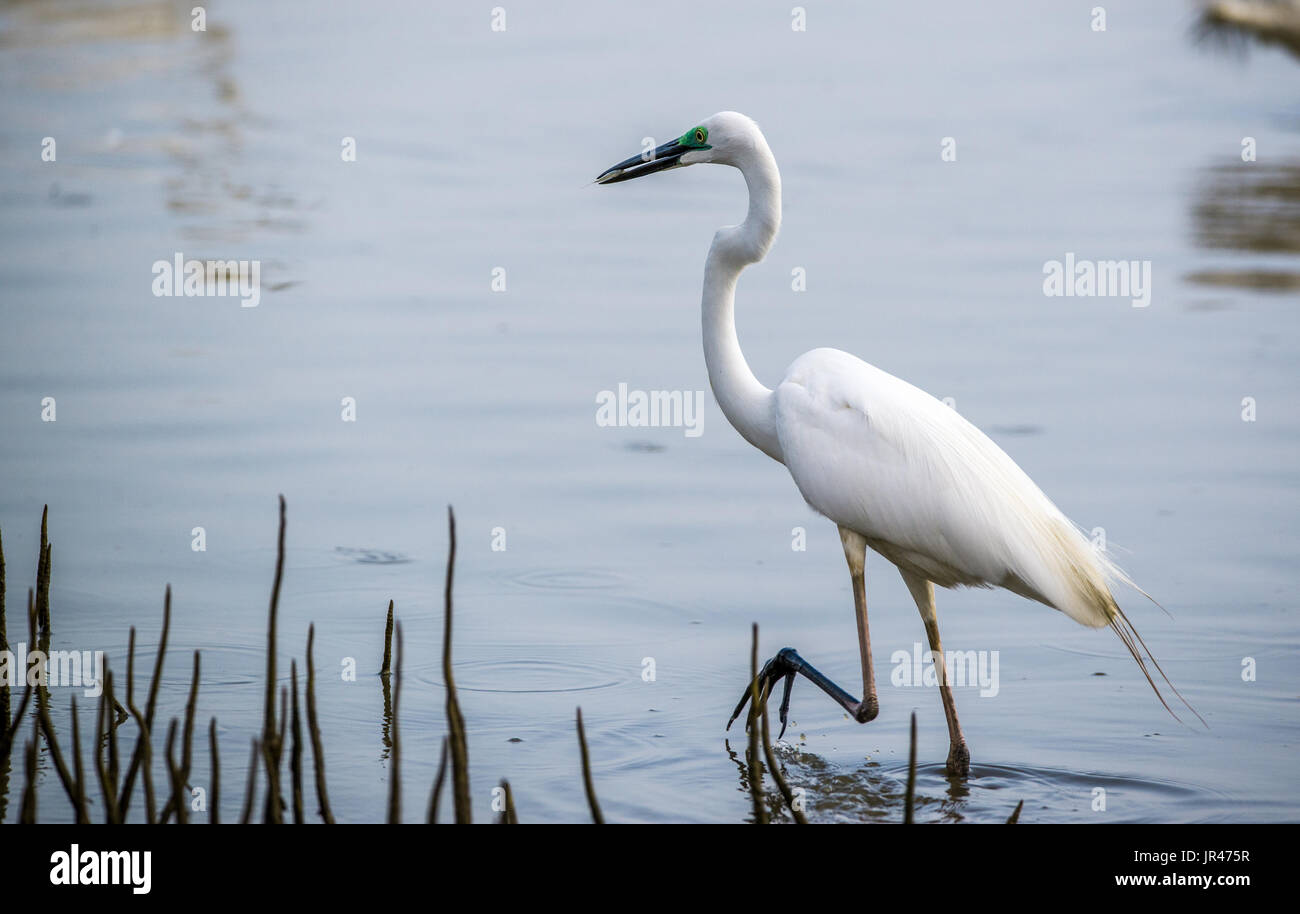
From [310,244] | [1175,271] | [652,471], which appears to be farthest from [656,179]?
[652,471]

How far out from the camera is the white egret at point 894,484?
5.93 metres

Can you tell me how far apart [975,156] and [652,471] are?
892 centimetres

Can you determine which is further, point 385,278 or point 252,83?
point 252,83

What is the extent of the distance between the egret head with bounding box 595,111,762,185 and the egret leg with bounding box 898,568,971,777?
5.82 feet

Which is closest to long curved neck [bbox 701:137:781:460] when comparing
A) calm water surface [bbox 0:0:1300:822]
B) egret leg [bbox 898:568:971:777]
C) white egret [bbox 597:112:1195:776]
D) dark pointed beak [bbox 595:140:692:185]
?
white egret [bbox 597:112:1195:776]

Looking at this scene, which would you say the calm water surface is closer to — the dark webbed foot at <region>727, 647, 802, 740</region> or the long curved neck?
the dark webbed foot at <region>727, 647, 802, 740</region>

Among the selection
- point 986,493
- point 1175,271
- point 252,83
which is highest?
point 252,83

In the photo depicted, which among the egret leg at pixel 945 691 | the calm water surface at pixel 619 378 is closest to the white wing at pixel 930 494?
the egret leg at pixel 945 691

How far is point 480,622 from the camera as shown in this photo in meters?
7.62

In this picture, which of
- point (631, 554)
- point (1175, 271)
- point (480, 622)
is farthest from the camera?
point (1175, 271)

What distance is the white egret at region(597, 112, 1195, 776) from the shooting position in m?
5.93

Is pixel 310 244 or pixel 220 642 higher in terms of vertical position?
pixel 310 244

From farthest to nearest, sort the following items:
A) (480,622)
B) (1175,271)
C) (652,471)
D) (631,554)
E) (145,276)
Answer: (1175,271) < (145,276) < (652,471) < (631,554) < (480,622)

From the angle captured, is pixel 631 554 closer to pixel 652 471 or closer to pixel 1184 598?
pixel 652 471
